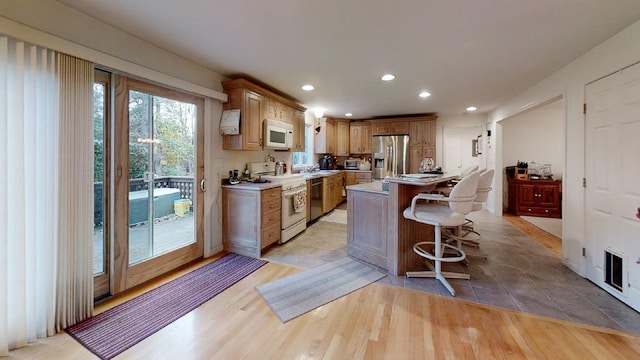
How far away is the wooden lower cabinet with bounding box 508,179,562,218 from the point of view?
5133mm

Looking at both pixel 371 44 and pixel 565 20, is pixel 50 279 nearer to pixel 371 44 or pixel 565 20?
pixel 371 44

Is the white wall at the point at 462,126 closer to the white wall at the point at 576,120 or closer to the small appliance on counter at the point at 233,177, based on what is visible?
the white wall at the point at 576,120

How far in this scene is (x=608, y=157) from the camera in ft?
7.65

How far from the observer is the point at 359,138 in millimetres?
6781

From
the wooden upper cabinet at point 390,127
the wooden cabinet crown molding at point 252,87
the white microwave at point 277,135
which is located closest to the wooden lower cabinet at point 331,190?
the white microwave at point 277,135

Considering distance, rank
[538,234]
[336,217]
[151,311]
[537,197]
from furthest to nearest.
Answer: [336,217] → [537,197] → [538,234] → [151,311]

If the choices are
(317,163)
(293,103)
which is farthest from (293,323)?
(317,163)

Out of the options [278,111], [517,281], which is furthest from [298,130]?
[517,281]

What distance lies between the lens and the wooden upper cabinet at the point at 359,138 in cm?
667

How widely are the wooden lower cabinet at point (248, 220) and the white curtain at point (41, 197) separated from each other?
1.50 meters

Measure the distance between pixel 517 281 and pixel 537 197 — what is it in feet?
12.2

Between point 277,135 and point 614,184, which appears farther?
point 277,135

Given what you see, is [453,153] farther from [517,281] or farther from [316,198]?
[517,281]

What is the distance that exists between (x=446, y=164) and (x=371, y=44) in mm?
4889
